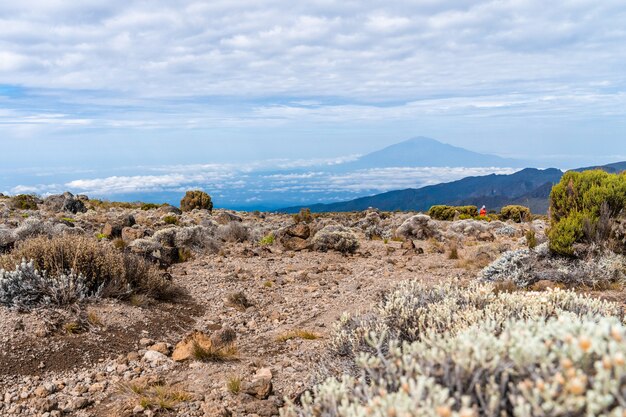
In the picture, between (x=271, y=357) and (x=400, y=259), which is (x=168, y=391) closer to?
(x=271, y=357)

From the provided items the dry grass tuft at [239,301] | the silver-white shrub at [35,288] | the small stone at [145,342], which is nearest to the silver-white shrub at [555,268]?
the dry grass tuft at [239,301]

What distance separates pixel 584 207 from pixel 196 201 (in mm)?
23988

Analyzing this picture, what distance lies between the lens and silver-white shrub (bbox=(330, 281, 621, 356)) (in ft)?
14.6

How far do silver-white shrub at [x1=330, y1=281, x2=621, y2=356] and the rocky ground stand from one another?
410 mm

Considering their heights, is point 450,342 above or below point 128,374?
above

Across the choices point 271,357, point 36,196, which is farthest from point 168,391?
point 36,196

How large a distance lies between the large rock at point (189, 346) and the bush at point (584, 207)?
7.08 meters

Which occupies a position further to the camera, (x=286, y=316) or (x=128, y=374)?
(x=286, y=316)

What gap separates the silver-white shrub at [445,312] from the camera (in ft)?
14.6

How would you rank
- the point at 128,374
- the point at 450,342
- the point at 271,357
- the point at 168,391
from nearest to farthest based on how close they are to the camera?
the point at 450,342
the point at 168,391
the point at 128,374
the point at 271,357

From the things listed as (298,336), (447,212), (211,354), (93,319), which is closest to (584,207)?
(298,336)

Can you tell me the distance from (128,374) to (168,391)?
84 cm

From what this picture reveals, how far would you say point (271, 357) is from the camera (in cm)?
588

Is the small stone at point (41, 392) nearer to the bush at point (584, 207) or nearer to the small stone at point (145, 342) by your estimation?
the small stone at point (145, 342)
